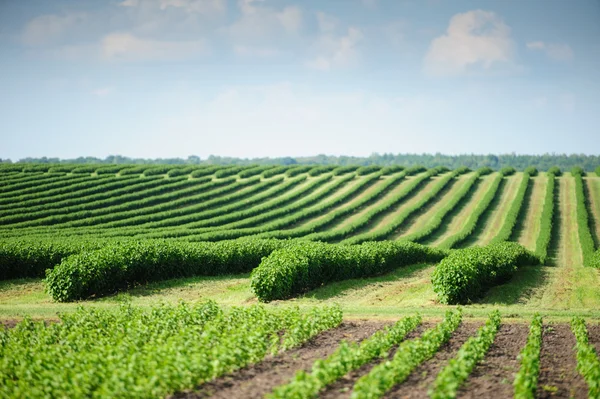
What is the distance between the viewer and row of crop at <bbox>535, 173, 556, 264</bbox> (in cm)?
3888

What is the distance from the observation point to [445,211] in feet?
171

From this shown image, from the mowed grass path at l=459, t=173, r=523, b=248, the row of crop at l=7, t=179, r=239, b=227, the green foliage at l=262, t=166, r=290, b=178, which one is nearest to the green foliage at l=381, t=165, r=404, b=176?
the green foliage at l=262, t=166, r=290, b=178

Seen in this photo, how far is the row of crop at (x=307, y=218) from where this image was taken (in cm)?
4050

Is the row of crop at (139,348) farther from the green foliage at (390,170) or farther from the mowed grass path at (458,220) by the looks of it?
the green foliage at (390,170)

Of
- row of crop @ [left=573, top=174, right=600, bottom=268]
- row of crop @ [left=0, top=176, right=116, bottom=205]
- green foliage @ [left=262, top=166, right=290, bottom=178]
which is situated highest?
green foliage @ [left=262, top=166, right=290, bottom=178]

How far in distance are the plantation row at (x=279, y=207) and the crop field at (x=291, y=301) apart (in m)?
0.33

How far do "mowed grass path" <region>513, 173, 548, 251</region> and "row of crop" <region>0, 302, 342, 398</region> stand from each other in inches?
1378

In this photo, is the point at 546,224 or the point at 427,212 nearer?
the point at 546,224

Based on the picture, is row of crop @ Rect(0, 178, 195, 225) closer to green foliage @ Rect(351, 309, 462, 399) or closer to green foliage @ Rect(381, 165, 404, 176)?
green foliage @ Rect(381, 165, 404, 176)

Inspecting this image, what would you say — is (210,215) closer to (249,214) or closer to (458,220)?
(249,214)

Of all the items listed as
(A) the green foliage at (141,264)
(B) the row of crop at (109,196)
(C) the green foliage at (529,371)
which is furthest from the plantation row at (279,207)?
(C) the green foliage at (529,371)

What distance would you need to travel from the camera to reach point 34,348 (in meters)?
10.9

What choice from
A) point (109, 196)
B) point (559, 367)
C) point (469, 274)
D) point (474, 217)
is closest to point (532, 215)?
point (474, 217)

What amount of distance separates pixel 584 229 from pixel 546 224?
10.8 ft
